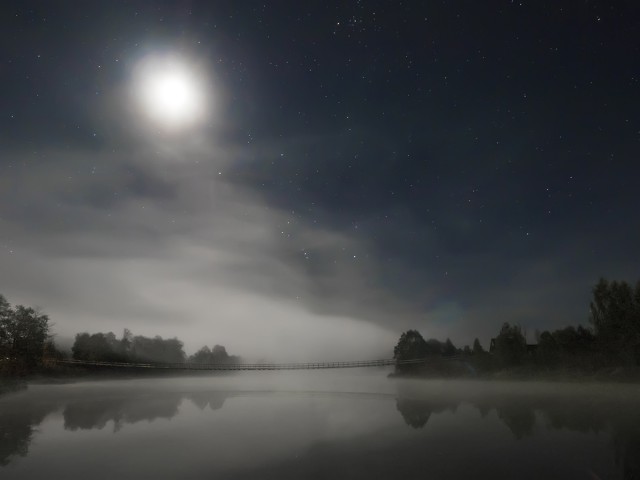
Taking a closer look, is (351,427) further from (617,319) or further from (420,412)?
(617,319)

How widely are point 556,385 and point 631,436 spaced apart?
234 feet

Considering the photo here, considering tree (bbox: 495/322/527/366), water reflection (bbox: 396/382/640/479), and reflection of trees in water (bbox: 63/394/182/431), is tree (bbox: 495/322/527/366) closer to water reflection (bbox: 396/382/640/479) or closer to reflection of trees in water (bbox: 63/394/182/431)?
water reflection (bbox: 396/382/640/479)

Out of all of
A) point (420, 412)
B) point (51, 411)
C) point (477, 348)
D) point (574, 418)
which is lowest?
point (420, 412)

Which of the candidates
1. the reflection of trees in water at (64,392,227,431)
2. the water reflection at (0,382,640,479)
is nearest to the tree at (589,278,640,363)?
the water reflection at (0,382,640,479)

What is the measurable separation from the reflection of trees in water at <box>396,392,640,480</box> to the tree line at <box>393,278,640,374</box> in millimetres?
40557

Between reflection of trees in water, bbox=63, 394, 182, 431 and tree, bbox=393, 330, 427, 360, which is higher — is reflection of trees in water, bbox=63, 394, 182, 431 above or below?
below

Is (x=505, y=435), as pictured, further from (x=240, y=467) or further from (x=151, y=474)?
(x=151, y=474)

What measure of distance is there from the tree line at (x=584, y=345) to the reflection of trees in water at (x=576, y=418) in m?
40.6

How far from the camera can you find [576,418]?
4200 cm

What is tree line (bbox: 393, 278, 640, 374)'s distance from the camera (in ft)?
293

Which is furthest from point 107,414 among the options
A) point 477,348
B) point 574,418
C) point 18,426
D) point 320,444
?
point 477,348

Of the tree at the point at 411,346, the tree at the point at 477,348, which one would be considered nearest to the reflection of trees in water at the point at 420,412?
the tree at the point at 477,348

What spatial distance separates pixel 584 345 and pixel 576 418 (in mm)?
76310

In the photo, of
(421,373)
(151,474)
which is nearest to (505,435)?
(151,474)
